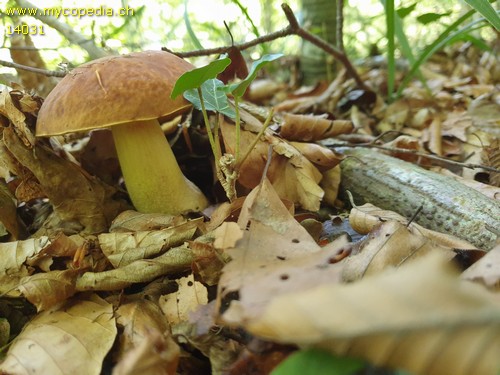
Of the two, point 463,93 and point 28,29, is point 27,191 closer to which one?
point 28,29

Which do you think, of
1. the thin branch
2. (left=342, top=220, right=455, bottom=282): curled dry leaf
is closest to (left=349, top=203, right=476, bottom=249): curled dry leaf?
(left=342, top=220, right=455, bottom=282): curled dry leaf

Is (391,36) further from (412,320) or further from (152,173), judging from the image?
(412,320)

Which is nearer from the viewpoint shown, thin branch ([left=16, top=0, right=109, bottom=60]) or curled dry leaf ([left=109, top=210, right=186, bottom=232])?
curled dry leaf ([left=109, top=210, right=186, bottom=232])

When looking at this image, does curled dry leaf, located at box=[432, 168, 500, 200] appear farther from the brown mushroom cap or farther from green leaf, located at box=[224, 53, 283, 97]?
the brown mushroom cap

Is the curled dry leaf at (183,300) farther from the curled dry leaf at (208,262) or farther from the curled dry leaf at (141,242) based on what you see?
the curled dry leaf at (141,242)

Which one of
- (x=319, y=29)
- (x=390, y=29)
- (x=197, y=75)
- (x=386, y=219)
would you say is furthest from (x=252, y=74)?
(x=319, y=29)

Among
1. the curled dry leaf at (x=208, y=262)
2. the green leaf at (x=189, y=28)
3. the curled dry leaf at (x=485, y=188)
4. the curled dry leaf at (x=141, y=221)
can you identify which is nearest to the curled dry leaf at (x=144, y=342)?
the curled dry leaf at (x=208, y=262)
